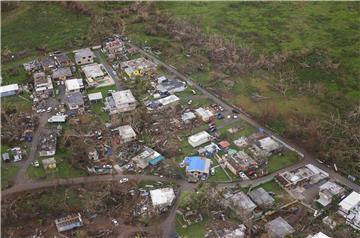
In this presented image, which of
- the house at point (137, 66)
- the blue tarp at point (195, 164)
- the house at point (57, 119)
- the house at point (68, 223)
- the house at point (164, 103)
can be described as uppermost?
the house at point (137, 66)

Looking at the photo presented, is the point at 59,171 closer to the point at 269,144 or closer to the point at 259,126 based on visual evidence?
the point at 269,144

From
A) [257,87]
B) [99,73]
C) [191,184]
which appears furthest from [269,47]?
[191,184]

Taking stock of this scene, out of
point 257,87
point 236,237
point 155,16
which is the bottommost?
point 236,237

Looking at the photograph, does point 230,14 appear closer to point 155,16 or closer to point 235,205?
point 155,16

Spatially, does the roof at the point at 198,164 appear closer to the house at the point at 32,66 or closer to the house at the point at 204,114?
the house at the point at 204,114

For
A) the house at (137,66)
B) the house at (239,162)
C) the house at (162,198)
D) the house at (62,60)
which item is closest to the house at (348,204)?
the house at (239,162)

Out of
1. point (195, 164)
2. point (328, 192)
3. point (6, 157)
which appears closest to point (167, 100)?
point (195, 164)
